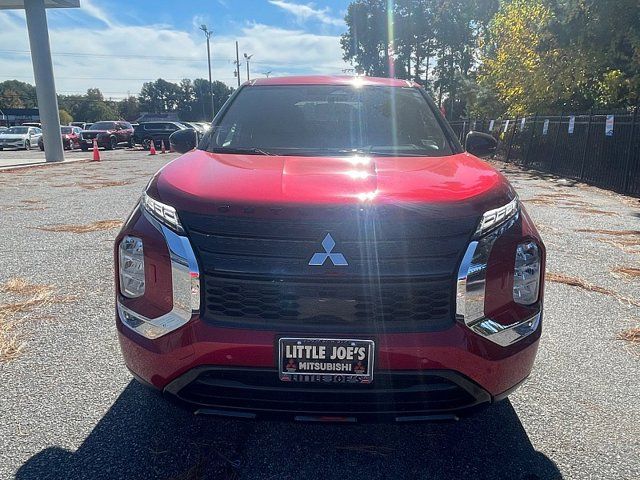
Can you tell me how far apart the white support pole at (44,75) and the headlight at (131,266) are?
66.4 ft

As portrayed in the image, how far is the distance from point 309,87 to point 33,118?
89.6m

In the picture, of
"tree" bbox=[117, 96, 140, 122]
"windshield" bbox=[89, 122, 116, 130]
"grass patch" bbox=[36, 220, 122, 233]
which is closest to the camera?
"grass patch" bbox=[36, 220, 122, 233]

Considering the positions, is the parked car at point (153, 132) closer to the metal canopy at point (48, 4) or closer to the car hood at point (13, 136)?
the car hood at point (13, 136)

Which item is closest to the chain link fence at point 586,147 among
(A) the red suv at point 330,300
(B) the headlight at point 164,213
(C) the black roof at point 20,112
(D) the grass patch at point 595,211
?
(D) the grass patch at point 595,211

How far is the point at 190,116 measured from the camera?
90688 mm

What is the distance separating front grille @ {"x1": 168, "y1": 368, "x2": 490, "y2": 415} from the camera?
6.30 ft

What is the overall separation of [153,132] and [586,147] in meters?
24.4

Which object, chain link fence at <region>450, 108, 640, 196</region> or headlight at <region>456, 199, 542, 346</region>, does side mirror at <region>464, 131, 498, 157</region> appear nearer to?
headlight at <region>456, 199, 542, 346</region>

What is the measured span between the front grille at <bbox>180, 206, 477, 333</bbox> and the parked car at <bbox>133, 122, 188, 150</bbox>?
2966cm

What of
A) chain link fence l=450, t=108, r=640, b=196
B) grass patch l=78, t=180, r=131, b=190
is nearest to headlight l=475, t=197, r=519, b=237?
chain link fence l=450, t=108, r=640, b=196

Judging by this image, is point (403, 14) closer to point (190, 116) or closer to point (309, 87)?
point (190, 116)

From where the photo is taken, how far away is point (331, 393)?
1923mm

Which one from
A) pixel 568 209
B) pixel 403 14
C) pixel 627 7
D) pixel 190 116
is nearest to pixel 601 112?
pixel 627 7

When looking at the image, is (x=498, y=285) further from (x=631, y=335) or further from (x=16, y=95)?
(x=16, y=95)
